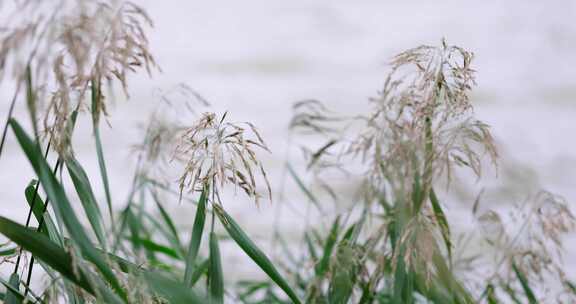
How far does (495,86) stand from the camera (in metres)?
3.18

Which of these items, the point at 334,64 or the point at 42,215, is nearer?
the point at 42,215

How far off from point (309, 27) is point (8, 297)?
2.71 meters

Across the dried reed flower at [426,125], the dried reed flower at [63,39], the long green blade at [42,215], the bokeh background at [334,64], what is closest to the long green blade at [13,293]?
the long green blade at [42,215]

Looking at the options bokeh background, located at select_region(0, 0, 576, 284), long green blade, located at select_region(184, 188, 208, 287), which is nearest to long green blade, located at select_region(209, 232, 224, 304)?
long green blade, located at select_region(184, 188, 208, 287)

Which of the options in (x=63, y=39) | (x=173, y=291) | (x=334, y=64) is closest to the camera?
(x=63, y=39)

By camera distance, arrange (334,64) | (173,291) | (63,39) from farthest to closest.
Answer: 1. (334,64)
2. (173,291)
3. (63,39)

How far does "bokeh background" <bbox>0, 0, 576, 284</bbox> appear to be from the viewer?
2789 mm

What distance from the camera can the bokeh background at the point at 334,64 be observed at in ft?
9.15

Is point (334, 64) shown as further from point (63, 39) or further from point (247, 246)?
point (63, 39)

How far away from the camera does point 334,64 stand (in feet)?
10.8

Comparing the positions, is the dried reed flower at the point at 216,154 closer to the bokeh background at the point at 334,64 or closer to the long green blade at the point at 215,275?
the long green blade at the point at 215,275

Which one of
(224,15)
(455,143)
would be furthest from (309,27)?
(455,143)

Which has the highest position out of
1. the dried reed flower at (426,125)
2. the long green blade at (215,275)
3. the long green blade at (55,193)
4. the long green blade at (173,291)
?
the dried reed flower at (426,125)

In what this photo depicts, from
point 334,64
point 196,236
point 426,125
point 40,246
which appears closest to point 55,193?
point 40,246
